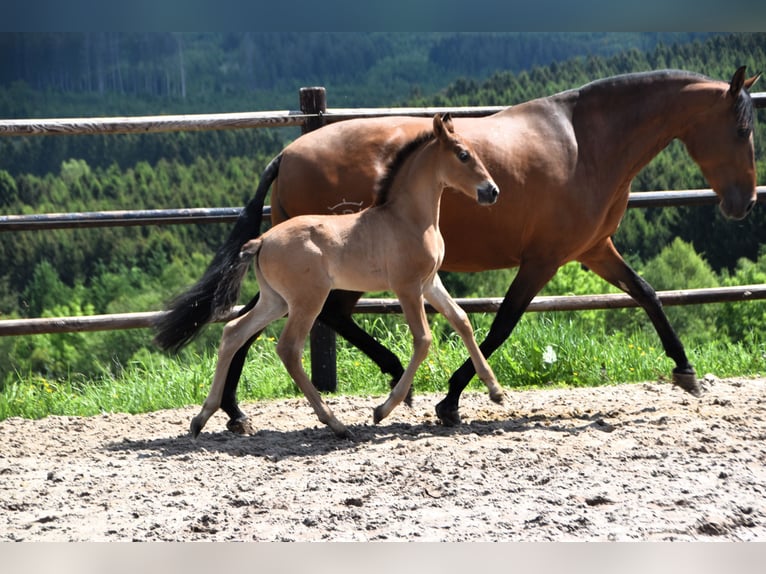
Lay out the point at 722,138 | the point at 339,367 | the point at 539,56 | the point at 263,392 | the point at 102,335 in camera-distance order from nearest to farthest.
A: the point at 722,138, the point at 263,392, the point at 339,367, the point at 102,335, the point at 539,56

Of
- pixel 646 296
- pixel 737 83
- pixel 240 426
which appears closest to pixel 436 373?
pixel 646 296

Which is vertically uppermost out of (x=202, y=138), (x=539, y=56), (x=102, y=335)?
(x=539, y=56)

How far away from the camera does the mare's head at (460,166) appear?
4.39m

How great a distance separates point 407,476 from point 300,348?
3.16 feet

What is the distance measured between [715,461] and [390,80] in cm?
3858

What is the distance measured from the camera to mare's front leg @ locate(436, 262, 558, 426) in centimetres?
488

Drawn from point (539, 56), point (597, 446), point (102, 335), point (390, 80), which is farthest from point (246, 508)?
point (390, 80)

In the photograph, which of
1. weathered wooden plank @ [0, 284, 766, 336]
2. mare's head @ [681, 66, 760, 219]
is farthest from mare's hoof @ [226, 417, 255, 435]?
mare's head @ [681, 66, 760, 219]

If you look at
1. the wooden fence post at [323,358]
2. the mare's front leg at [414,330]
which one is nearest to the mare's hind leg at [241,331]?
the mare's front leg at [414,330]

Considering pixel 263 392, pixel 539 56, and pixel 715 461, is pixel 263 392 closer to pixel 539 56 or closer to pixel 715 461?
pixel 715 461

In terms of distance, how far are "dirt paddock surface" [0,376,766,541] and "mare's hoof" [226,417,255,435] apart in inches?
1.9

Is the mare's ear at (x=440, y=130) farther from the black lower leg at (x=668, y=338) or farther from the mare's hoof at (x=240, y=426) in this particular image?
the mare's hoof at (x=240, y=426)

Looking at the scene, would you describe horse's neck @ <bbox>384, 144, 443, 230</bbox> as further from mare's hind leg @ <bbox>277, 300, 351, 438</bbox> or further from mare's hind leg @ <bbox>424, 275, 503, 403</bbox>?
mare's hind leg @ <bbox>277, 300, 351, 438</bbox>

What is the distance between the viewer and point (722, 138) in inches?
193
